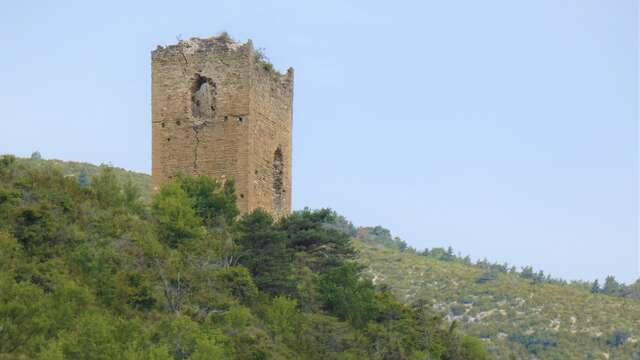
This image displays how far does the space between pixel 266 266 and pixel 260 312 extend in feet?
4.25

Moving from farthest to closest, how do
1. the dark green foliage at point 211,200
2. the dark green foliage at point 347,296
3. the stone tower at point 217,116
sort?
the stone tower at point 217,116, the dark green foliage at point 211,200, the dark green foliage at point 347,296

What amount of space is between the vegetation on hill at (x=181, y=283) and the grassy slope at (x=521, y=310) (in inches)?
1012

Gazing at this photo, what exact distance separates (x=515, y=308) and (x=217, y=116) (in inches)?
1377

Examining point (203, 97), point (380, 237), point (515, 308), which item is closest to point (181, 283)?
point (203, 97)

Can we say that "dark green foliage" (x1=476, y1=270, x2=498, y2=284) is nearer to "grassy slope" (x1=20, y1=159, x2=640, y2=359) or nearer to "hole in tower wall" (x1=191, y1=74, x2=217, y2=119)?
"grassy slope" (x1=20, y1=159, x2=640, y2=359)

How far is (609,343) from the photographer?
55125 mm

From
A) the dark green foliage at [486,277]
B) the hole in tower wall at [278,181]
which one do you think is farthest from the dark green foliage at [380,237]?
the hole in tower wall at [278,181]

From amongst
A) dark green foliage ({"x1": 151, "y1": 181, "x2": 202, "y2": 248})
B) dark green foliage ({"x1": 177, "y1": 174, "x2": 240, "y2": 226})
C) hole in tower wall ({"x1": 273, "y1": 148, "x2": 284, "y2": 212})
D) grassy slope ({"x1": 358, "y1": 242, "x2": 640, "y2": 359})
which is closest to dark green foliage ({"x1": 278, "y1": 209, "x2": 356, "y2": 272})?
hole in tower wall ({"x1": 273, "y1": 148, "x2": 284, "y2": 212})

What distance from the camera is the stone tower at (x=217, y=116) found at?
86.5 feet

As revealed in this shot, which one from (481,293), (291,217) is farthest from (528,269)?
(291,217)

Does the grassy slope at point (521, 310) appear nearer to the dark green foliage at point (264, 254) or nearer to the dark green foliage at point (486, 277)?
the dark green foliage at point (486, 277)

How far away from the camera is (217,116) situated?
26.6 meters

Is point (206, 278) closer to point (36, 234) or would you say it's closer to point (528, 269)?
point (36, 234)

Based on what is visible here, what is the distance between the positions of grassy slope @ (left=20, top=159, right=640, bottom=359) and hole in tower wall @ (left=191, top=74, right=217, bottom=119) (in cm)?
2333
